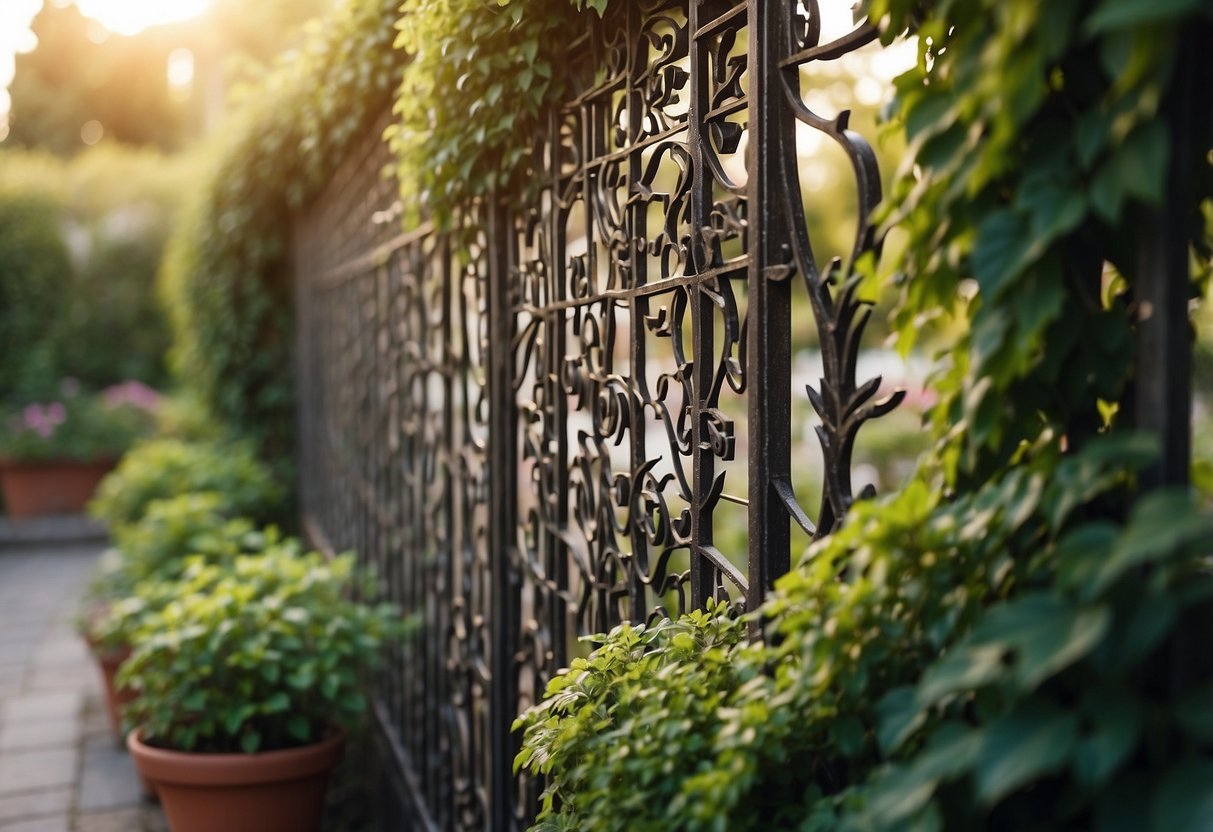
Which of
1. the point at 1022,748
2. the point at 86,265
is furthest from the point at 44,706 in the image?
the point at 86,265

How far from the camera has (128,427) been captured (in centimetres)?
1176

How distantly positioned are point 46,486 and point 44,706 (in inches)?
261

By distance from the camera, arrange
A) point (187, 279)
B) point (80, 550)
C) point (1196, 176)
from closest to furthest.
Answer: point (1196, 176)
point (187, 279)
point (80, 550)

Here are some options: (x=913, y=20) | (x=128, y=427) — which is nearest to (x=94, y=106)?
(x=128, y=427)

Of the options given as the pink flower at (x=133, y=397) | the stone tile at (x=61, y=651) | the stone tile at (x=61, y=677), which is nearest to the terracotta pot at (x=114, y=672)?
the stone tile at (x=61, y=677)

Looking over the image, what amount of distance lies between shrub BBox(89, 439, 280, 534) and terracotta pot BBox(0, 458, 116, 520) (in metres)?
4.75

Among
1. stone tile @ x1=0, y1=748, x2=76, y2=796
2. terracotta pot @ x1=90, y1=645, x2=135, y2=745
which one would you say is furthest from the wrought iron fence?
stone tile @ x1=0, y1=748, x2=76, y2=796

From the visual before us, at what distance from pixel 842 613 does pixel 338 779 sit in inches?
156

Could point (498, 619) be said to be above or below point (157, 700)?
above

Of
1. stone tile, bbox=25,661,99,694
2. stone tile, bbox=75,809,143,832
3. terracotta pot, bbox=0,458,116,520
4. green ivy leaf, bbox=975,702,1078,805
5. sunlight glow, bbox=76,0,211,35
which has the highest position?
sunlight glow, bbox=76,0,211,35

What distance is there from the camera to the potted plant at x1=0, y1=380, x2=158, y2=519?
36.7 feet

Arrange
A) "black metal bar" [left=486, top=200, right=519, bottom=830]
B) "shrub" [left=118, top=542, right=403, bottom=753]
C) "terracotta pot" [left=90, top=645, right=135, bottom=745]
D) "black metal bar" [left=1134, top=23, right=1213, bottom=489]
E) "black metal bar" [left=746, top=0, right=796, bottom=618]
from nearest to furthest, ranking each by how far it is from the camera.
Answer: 1. "black metal bar" [left=1134, top=23, right=1213, bottom=489]
2. "black metal bar" [left=746, top=0, right=796, bottom=618]
3. "black metal bar" [left=486, top=200, right=519, bottom=830]
4. "shrub" [left=118, top=542, right=403, bottom=753]
5. "terracotta pot" [left=90, top=645, right=135, bottom=745]

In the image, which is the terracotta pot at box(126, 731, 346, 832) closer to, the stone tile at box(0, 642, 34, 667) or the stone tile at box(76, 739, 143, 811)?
the stone tile at box(76, 739, 143, 811)

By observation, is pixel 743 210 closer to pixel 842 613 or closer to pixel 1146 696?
pixel 842 613
